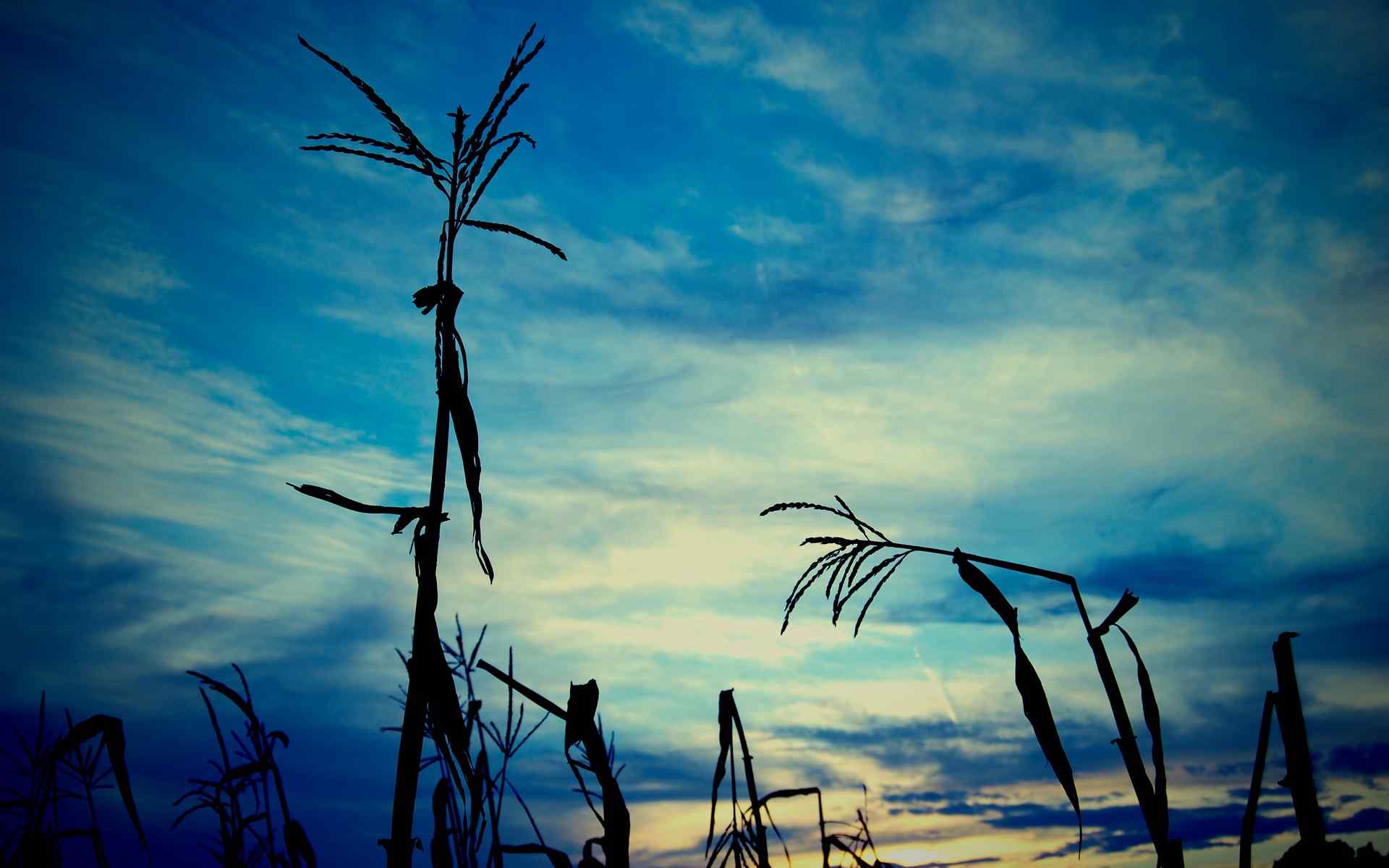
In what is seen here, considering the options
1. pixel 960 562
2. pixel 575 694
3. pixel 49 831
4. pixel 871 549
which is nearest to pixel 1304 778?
pixel 960 562

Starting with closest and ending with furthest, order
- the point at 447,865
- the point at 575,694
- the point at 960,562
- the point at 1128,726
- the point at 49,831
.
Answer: the point at 1128,726 < the point at 960,562 < the point at 575,694 < the point at 447,865 < the point at 49,831

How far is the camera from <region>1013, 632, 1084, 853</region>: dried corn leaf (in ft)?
6.48

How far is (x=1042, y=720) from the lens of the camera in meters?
2.01

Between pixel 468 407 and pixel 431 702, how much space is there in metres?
0.63

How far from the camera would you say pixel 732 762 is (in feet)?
12.5

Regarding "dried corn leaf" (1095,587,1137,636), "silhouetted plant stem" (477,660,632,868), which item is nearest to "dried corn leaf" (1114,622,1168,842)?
"dried corn leaf" (1095,587,1137,636)

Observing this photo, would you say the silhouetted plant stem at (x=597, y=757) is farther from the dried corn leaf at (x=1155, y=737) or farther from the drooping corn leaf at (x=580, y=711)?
the dried corn leaf at (x=1155, y=737)

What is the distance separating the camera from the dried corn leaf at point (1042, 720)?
1.97m

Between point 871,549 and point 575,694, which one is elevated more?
point 871,549

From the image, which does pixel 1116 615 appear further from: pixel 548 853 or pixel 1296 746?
pixel 548 853

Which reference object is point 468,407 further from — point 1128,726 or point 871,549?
point 1128,726

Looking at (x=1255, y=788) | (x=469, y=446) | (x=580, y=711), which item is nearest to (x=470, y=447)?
(x=469, y=446)

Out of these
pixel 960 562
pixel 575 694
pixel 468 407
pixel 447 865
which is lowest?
pixel 447 865

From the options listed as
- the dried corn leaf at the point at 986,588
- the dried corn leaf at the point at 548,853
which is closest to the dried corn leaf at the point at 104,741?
the dried corn leaf at the point at 548,853
